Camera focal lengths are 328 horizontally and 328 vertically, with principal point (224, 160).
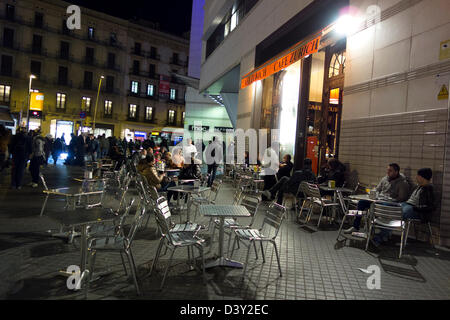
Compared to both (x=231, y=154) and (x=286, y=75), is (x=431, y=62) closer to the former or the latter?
(x=286, y=75)

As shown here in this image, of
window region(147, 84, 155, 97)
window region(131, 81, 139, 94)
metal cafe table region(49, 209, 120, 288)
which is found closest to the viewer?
metal cafe table region(49, 209, 120, 288)

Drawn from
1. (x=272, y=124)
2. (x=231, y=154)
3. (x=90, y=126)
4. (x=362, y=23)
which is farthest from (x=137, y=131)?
(x=362, y=23)

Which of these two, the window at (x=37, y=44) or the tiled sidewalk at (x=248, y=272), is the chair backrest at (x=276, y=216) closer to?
the tiled sidewalk at (x=248, y=272)

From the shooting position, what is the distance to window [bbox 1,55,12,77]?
111 feet

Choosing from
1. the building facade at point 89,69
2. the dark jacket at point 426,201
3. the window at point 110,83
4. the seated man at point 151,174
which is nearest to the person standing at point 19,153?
the seated man at point 151,174

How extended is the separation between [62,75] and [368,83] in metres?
38.1

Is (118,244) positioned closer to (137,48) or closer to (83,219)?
(83,219)

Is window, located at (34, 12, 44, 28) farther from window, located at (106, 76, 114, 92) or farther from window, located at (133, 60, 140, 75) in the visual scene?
window, located at (133, 60, 140, 75)

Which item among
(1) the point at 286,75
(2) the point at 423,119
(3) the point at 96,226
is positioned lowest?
(3) the point at 96,226

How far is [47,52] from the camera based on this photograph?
36469 millimetres

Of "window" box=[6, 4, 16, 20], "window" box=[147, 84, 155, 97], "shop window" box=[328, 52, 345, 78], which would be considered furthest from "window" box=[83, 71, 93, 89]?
"shop window" box=[328, 52, 345, 78]

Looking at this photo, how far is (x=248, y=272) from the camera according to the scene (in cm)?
423

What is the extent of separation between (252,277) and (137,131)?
4131cm

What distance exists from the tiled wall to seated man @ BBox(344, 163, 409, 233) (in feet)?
1.20
